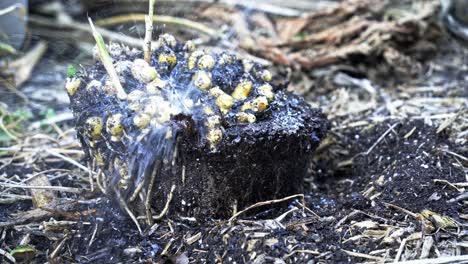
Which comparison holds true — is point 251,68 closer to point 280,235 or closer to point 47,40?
point 280,235

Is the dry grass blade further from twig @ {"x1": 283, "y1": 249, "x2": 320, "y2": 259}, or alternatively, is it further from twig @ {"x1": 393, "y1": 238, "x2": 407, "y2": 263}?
twig @ {"x1": 393, "y1": 238, "x2": 407, "y2": 263}

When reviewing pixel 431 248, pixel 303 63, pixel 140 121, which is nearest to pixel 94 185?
pixel 140 121

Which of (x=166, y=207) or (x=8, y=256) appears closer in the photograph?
(x=8, y=256)

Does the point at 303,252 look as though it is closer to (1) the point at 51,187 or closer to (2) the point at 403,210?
(2) the point at 403,210

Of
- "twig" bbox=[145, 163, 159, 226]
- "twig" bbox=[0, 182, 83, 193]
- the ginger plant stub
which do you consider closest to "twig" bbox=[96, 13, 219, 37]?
the ginger plant stub

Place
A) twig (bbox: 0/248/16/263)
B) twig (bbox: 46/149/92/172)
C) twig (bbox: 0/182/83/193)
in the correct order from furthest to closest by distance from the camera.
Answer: twig (bbox: 46/149/92/172) < twig (bbox: 0/182/83/193) < twig (bbox: 0/248/16/263)

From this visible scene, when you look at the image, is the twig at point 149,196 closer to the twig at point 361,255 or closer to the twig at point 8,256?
the twig at point 8,256

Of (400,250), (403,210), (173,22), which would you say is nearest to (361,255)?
(400,250)

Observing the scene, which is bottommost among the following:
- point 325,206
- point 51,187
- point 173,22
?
point 325,206

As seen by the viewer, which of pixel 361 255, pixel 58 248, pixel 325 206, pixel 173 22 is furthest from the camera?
pixel 173 22

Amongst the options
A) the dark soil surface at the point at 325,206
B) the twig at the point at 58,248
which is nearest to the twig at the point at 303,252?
the dark soil surface at the point at 325,206

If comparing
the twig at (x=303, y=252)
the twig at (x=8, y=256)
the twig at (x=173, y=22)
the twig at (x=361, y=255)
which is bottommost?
the twig at (x=361, y=255)
